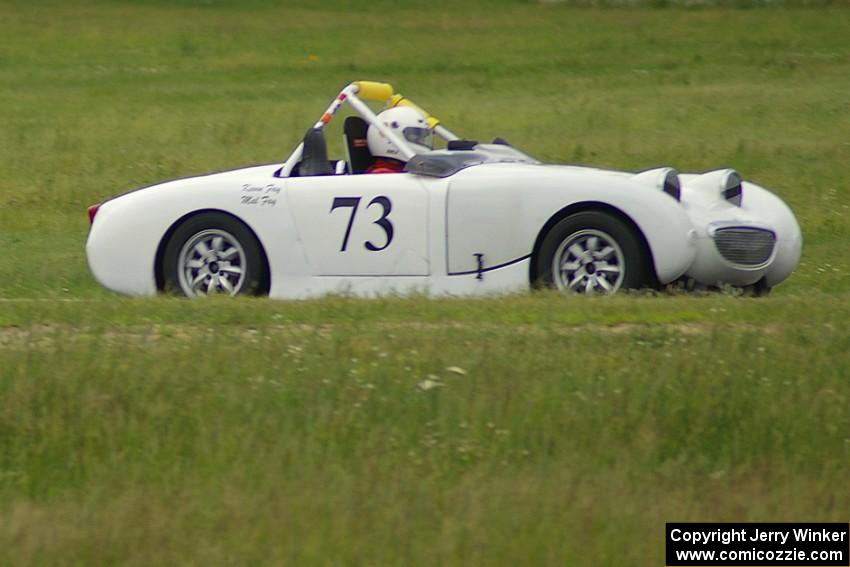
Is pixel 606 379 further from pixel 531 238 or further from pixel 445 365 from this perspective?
pixel 531 238

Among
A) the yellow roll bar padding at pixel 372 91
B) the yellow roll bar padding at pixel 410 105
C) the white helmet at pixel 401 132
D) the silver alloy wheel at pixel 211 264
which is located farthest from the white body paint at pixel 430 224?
the yellow roll bar padding at pixel 372 91

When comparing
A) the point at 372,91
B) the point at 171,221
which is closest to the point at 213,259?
the point at 171,221

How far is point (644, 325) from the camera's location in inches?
320

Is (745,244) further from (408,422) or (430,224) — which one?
(408,422)

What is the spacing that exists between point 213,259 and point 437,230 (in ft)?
5.24

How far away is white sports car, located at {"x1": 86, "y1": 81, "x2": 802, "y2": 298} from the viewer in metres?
9.04

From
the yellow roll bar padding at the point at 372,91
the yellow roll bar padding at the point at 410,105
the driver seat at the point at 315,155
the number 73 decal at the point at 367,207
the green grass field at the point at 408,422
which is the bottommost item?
the green grass field at the point at 408,422

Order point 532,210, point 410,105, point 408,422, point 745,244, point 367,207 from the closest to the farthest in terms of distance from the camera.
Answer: point 408,422 → point 532,210 → point 745,244 → point 367,207 → point 410,105

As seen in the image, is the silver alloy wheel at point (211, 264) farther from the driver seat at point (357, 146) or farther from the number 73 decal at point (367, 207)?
the driver seat at point (357, 146)

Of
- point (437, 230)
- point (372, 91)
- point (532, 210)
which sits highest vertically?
point (372, 91)

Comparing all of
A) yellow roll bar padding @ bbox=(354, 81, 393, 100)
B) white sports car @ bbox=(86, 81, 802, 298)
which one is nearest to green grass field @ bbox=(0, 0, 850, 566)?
white sports car @ bbox=(86, 81, 802, 298)

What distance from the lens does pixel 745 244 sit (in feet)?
30.4

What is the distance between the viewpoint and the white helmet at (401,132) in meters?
9.98

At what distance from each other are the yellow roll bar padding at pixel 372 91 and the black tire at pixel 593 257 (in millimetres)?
2103
